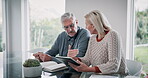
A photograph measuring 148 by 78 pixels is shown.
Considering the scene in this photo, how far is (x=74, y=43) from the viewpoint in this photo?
226cm

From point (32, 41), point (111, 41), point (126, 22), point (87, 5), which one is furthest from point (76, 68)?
point (32, 41)

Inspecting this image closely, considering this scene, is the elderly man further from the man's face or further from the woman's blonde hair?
the woman's blonde hair

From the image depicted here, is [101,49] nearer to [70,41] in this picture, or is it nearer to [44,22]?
[70,41]

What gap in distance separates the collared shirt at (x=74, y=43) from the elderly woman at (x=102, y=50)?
0.94 ft

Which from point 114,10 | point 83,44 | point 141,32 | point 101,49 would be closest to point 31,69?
point 101,49

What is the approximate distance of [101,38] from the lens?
166cm

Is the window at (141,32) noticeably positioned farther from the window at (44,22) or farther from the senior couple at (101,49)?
the window at (44,22)

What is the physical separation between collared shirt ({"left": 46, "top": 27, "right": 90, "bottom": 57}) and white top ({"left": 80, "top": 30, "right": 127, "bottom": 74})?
0.30 meters

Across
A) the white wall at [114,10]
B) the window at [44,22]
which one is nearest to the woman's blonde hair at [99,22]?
the white wall at [114,10]

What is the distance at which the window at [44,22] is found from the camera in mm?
4040

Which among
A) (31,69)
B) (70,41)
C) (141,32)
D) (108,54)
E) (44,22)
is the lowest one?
(31,69)

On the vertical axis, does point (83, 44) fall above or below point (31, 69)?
above

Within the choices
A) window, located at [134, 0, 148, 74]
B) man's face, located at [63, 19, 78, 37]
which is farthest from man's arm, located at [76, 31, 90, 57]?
window, located at [134, 0, 148, 74]

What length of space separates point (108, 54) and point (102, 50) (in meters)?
0.07
